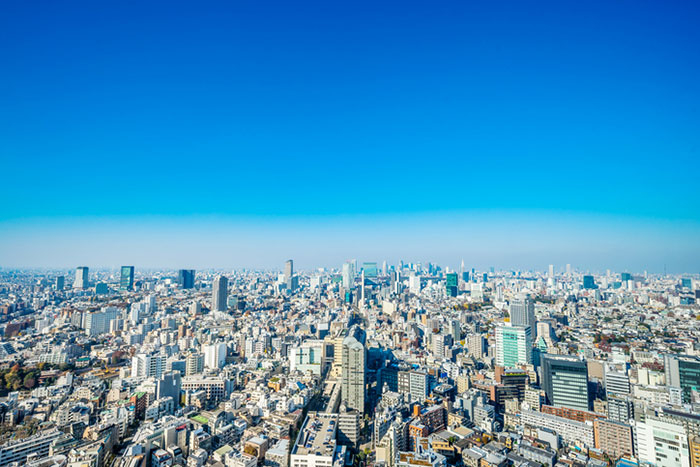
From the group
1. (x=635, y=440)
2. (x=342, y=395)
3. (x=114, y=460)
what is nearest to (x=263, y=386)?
(x=342, y=395)

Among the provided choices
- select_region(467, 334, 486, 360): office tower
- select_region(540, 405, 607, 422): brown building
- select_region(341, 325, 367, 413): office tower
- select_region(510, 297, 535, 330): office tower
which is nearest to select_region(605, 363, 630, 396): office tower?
select_region(540, 405, 607, 422): brown building

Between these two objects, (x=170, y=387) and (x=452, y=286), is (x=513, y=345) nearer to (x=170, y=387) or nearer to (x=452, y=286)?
(x=170, y=387)

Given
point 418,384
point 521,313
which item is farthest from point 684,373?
point 521,313

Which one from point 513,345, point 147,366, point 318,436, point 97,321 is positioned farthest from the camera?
point 97,321

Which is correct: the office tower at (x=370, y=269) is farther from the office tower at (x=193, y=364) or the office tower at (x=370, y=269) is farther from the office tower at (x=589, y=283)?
the office tower at (x=193, y=364)

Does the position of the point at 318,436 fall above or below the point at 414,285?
below

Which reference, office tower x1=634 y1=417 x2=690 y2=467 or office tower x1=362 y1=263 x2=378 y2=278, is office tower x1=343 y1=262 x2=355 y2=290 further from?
office tower x1=634 y1=417 x2=690 y2=467
